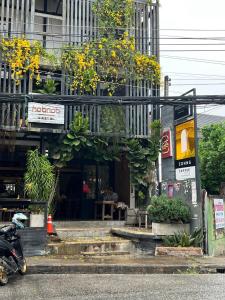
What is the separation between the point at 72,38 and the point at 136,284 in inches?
444

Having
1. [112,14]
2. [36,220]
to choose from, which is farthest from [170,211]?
[112,14]

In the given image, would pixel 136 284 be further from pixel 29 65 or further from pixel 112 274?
pixel 29 65

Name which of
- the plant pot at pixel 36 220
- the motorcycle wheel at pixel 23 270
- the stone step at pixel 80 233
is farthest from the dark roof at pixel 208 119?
the motorcycle wheel at pixel 23 270

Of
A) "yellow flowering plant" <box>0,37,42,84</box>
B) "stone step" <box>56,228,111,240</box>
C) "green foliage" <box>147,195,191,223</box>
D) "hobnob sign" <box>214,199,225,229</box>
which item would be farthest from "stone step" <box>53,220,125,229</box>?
"yellow flowering plant" <box>0,37,42,84</box>

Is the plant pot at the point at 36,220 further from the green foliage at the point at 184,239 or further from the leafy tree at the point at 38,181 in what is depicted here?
the green foliage at the point at 184,239

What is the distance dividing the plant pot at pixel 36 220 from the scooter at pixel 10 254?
212cm

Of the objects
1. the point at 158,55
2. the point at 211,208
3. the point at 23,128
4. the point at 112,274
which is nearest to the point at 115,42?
the point at 158,55

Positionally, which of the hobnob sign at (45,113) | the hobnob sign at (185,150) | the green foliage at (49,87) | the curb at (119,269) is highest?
the green foliage at (49,87)

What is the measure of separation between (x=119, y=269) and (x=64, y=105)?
25.5ft

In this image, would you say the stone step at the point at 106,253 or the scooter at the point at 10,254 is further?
the stone step at the point at 106,253

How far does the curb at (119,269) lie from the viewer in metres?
9.48

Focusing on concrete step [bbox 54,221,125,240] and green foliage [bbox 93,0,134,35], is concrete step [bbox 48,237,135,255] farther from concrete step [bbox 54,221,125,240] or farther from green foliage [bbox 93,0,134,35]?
green foliage [bbox 93,0,134,35]

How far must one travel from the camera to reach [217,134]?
25344 millimetres

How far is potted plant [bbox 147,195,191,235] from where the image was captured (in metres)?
12.5
